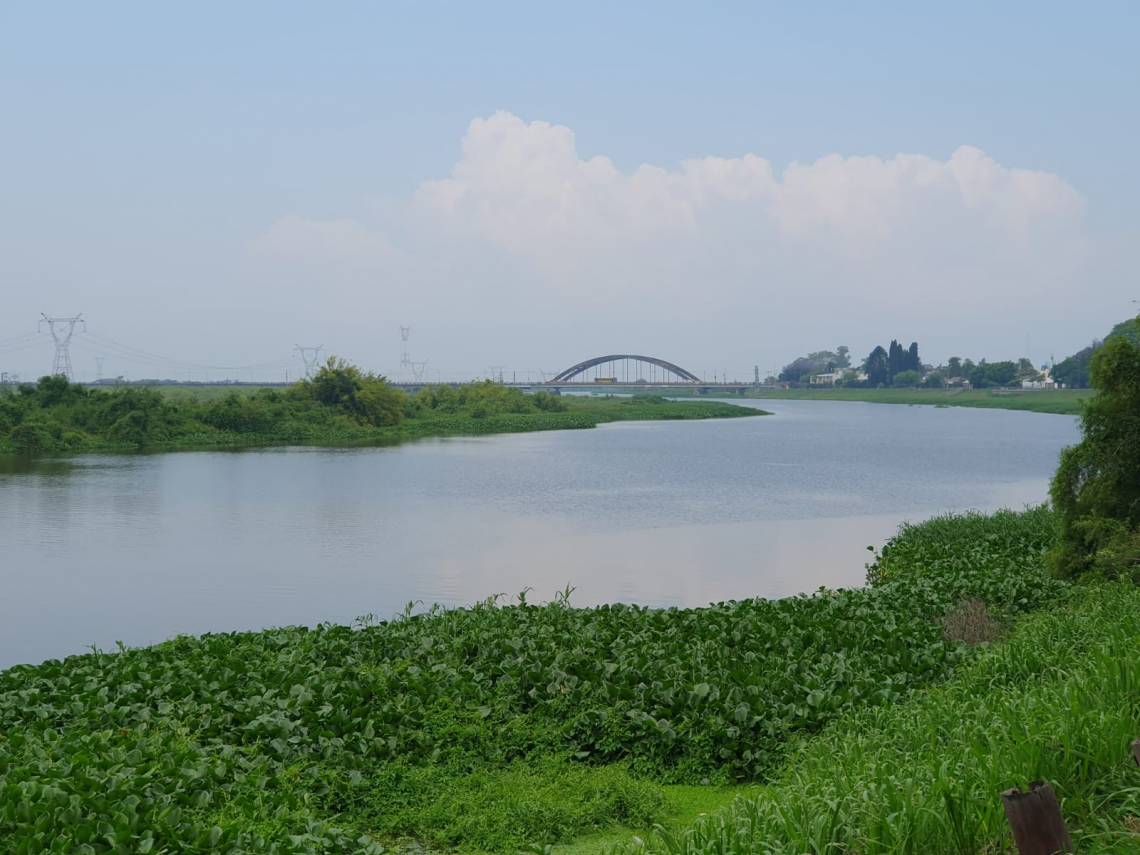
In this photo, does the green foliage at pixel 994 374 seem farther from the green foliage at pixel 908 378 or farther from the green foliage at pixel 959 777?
the green foliage at pixel 959 777

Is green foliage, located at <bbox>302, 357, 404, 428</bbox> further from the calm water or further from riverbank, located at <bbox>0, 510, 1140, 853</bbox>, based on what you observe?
riverbank, located at <bbox>0, 510, 1140, 853</bbox>

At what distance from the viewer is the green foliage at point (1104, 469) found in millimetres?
11000

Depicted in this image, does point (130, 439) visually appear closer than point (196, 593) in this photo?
No

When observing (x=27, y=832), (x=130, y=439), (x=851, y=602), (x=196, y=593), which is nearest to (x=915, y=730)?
(x=27, y=832)

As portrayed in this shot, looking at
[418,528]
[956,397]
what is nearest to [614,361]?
[956,397]

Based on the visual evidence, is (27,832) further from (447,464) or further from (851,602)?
(447,464)

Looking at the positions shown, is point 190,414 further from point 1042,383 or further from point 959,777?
point 1042,383

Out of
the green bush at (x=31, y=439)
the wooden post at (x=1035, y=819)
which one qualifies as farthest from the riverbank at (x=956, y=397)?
the wooden post at (x=1035, y=819)

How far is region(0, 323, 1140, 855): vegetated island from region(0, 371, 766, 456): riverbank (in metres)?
34.8

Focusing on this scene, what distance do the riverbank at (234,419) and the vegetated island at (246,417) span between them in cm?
4

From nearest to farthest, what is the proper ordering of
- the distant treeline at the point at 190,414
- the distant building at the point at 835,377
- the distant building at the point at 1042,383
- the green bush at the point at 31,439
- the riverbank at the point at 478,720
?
1. the riverbank at the point at 478,720
2. the green bush at the point at 31,439
3. the distant treeline at the point at 190,414
4. the distant building at the point at 1042,383
5. the distant building at the point at 835,377

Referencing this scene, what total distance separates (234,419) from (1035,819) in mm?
48511

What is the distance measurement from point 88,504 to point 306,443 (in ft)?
74.4

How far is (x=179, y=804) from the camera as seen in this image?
548 centimetres
